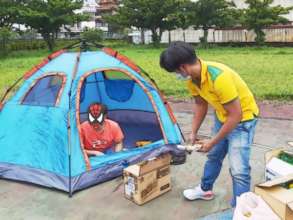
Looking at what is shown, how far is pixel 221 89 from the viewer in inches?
109

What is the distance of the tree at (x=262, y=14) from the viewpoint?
22219 mm

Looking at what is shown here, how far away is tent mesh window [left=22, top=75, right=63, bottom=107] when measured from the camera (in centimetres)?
445

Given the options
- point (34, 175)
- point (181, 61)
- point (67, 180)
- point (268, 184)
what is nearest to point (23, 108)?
point (34, 175)

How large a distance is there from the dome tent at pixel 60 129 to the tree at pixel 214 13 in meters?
19.4

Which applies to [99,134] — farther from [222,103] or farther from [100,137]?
[222,103]

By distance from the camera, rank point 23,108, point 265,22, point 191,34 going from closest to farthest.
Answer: point 23,108 → point 265,22 → point 191,34

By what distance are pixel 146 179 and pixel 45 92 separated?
5.32 feet

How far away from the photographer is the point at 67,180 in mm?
3947

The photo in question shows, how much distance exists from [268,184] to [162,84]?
7376mm

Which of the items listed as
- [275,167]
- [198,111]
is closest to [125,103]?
[198,111]

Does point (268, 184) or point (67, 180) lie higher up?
point (268, 184)

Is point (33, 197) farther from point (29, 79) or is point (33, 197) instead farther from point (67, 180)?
point (29, 79)

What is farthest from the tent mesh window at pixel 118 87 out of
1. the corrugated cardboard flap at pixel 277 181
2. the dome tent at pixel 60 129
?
the corrugated cardboard flap at pixel 277 181

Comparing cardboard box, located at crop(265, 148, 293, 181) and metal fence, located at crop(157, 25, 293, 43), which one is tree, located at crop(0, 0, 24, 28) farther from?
cardboard box, located at crop(265, 148, 293, 181)
